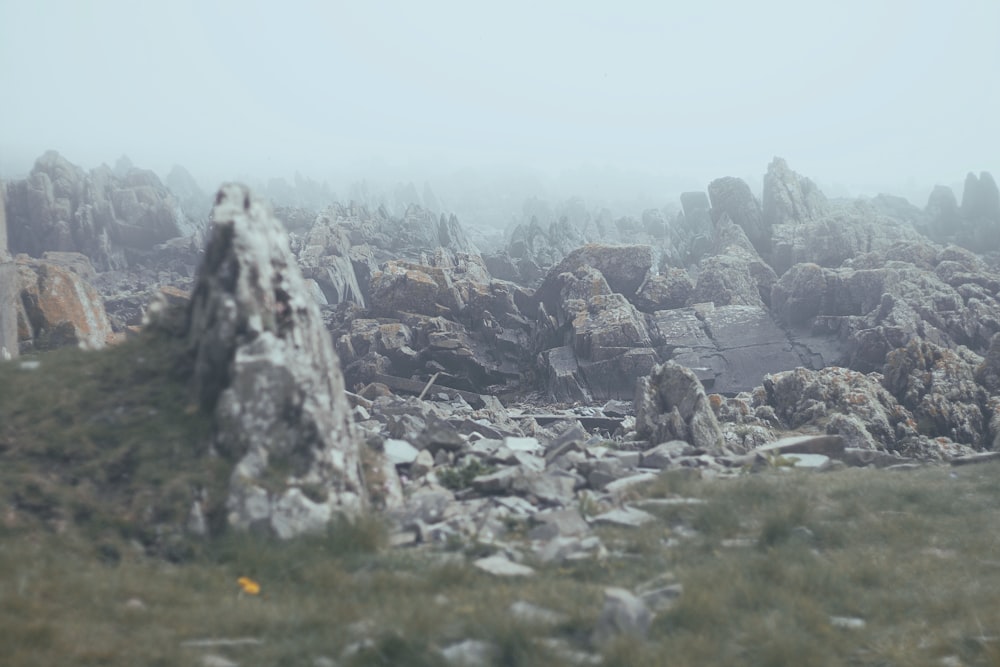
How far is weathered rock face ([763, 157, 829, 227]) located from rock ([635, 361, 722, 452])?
184 ft

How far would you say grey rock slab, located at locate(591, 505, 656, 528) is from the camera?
29.6ft

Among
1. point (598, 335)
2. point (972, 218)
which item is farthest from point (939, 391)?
point (972, 218)

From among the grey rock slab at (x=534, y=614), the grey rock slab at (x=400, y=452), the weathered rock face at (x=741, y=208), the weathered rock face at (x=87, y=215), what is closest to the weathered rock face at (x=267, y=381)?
the grey rock slab at (x=400, y=452)

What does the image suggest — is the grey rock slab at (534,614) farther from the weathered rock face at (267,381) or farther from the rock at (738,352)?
the rock at (738,352)

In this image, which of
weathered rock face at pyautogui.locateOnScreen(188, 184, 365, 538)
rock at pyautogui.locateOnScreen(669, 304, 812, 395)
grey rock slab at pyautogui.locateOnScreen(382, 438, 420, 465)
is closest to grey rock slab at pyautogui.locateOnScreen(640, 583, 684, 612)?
weathered rock face at pyautogui.locateOnScreen(188, 184, 365, 538)

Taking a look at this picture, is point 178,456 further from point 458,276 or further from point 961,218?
point 961,218

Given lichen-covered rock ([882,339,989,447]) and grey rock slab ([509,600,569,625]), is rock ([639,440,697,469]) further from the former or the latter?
lichen-covered rock ([882,339,989,447])

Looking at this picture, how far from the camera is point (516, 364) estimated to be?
1871 inches

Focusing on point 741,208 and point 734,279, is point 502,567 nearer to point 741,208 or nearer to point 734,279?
point 734,279

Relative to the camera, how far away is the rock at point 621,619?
5613mm

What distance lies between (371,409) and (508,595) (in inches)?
700

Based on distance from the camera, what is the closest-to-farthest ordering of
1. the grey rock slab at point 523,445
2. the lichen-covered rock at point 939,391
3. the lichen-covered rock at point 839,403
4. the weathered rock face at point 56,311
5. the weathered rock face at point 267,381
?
the weathered rock face at point 267,381
the grey rock slab at point 523,445
the lichen-covered rock at point 839,403
the lichen-covered rock at point 939,391
the weathered rock face at point 56,311

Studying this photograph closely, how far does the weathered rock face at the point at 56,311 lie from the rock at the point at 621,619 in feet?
88.4

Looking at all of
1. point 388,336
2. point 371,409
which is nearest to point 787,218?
point 388,336
